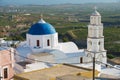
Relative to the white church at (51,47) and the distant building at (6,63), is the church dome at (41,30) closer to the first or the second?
the white church at (51,47)

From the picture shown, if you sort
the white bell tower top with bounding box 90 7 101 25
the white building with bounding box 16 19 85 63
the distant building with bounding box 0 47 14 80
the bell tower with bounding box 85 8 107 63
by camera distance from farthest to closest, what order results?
the bell tower with bounding box 85 8 107 63 < the white bell tower top with bounding box 90 7 101 25 < the white building with bounding box 16 19 85 63 < the distant building with bounding box 0 47 14 80

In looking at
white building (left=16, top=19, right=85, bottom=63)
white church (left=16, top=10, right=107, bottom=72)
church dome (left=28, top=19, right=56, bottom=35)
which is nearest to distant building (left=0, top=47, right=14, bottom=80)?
white church (left=16, top=10, right=107, bottom=72)

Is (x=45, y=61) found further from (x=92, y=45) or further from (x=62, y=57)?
(x=92, y=45)

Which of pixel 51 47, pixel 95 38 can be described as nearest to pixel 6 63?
pixel 51 47

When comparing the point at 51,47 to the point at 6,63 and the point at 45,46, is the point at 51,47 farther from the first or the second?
the point at 6,63

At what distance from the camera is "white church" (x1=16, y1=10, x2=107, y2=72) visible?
2144 centimetres

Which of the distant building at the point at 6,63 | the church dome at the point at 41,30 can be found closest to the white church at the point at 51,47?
the church dome at the point at 41,30

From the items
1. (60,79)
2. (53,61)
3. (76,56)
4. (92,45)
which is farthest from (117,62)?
(60,79)

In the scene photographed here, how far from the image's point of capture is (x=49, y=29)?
22484mm

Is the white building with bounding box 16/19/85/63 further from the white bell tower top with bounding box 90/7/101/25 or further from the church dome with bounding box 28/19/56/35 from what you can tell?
the white bell tower top with bounding box 90/7/101/25

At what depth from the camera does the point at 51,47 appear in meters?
22.6

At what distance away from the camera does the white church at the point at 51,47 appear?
844 inches

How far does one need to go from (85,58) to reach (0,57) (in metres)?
11.1

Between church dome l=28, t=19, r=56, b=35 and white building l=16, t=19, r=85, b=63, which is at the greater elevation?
church dome l=28, t=19, r=56, b=35
